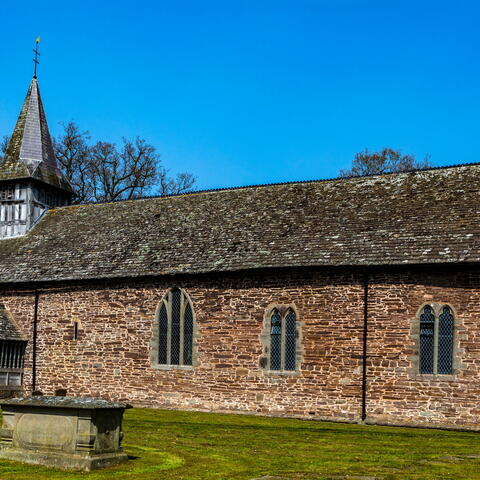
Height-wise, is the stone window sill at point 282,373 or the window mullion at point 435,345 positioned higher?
the window mullion at point 435,345

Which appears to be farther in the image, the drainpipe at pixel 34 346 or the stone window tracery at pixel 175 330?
the drainpipe at pixel 34 346

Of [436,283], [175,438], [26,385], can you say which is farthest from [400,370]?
[26,385]

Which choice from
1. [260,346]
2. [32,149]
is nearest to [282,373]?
[260,346]

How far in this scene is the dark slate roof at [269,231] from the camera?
22938 mm

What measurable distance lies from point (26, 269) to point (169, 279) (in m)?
6.71

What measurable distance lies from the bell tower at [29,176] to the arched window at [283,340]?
14203mm

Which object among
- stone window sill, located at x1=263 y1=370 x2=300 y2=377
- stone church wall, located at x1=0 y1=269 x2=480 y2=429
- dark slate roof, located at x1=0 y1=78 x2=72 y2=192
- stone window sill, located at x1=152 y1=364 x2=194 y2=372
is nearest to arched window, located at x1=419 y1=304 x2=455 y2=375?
stone church wall, located at x1=0 y1=269 x2=480 y2=429

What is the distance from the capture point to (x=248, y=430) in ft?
63.3

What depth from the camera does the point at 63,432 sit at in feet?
42.2

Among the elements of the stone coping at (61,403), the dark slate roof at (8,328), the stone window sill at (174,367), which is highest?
the dark slate roof at (8,328)

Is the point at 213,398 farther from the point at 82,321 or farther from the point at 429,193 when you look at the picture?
the point at 429,193

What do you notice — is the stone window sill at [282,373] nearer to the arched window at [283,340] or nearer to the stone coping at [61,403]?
the arched window at [283,340]

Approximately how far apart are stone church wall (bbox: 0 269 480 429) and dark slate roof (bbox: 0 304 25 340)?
29cm

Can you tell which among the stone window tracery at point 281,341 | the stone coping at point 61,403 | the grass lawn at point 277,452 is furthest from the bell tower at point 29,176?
the stone coping at point 61,403
